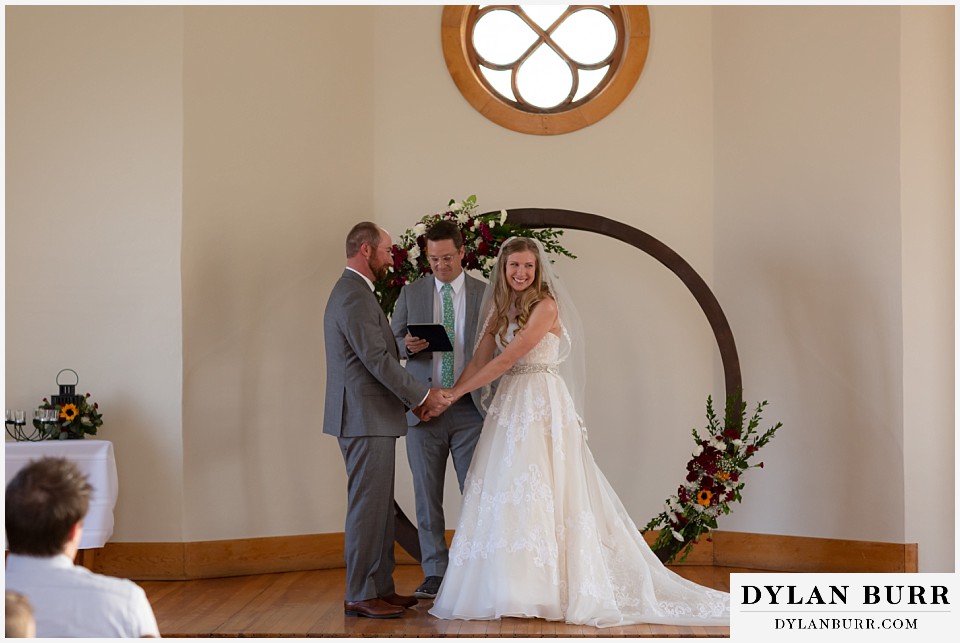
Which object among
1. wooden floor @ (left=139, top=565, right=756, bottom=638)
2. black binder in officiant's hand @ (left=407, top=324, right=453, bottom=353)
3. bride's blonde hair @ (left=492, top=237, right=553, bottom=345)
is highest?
bride's blonde hair @ (left=492, top=237, right=553, bottom=345)

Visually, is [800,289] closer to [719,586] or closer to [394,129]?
[719,586]

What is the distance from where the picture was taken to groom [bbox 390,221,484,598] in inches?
200

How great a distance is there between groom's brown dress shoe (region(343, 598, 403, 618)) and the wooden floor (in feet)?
0.11

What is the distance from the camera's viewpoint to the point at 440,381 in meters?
5.18

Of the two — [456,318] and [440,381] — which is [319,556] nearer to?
[440,381]

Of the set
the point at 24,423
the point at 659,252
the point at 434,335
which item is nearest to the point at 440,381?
the point at 434,335

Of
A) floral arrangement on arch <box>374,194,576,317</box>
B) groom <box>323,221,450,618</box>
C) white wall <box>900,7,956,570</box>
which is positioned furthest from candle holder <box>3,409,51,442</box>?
white wall <box>900,7,956,570</box>

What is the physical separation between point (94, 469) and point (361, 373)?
163cm

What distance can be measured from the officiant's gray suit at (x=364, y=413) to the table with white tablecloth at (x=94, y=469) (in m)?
1.37

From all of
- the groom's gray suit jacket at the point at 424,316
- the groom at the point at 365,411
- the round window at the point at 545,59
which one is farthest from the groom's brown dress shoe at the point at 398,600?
the round window at the point at 545,59

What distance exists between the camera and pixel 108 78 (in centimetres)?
567

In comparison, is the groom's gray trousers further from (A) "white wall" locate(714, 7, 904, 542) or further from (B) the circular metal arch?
(A) "white wall" locate(714, 7, 904, 542)

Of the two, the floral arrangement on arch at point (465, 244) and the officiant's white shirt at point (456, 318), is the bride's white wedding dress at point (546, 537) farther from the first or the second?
the floral arrangement on arch at point (465, 244)

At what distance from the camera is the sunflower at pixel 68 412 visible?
5316mm
